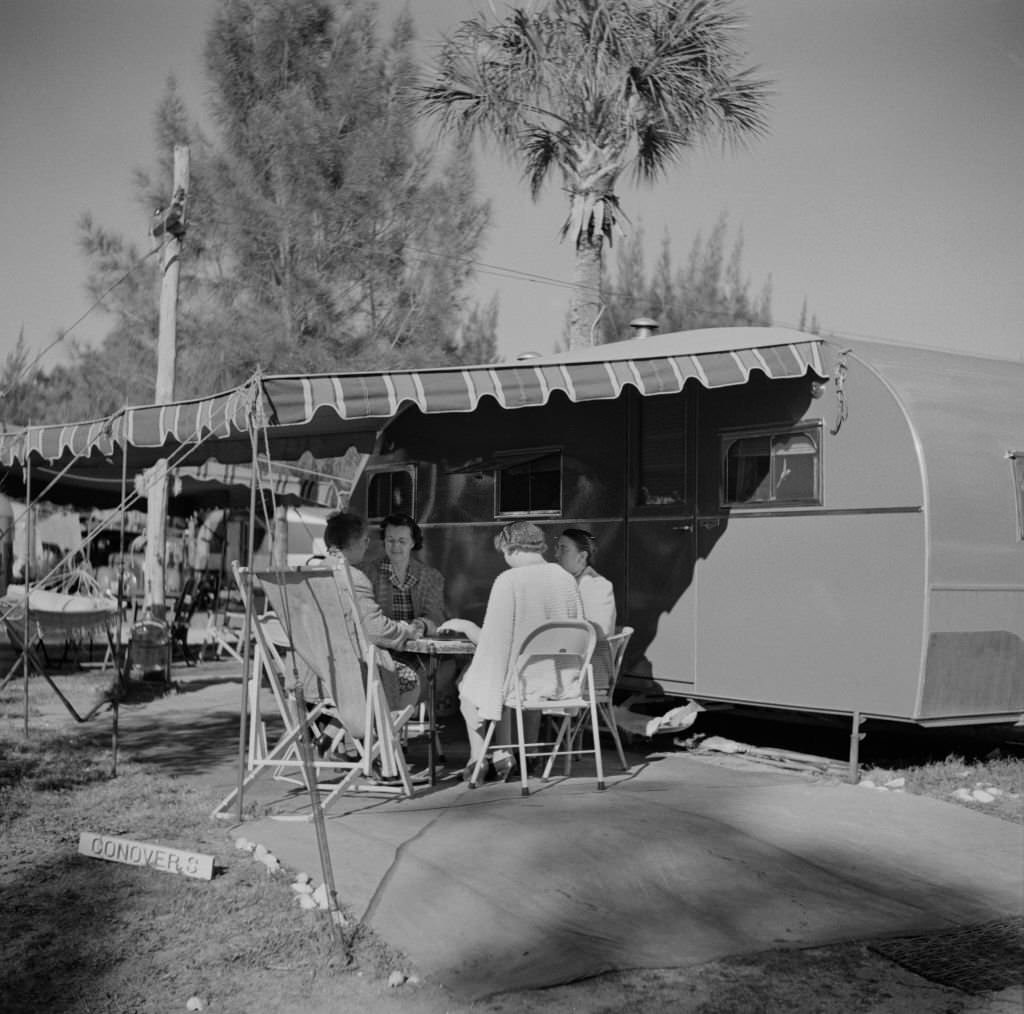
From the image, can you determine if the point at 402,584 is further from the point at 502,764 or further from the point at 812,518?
the point at 812,518

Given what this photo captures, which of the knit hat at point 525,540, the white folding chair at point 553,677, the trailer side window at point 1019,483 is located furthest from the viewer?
the trailer side window at point 1019,483

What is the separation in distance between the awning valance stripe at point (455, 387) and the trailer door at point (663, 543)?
2.11 feet

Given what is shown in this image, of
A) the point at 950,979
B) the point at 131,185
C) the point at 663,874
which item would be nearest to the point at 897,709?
the point at 663,874

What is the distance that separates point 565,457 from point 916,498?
102 inches

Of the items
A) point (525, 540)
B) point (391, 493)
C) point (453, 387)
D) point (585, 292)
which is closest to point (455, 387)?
point (453, 387)

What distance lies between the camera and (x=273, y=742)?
298 inches

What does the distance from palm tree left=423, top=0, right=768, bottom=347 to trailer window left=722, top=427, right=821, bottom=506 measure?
28.5 ft

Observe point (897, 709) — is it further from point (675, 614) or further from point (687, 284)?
point (687, 284)

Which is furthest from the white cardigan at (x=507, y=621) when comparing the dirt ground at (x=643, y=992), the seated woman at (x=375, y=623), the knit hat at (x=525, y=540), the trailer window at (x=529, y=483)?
the dirt ground at (x=643, y=992)

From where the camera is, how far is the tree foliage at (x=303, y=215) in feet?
52.5

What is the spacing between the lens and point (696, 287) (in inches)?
1011

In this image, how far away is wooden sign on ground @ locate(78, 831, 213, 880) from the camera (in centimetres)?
449

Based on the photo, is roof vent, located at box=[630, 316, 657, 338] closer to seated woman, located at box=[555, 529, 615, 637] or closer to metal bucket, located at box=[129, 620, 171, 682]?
seated woman, located at box=[555, 529, 615, 637]

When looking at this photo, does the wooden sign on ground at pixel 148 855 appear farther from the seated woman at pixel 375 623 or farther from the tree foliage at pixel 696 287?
the tree foliage at pixel 696 287
